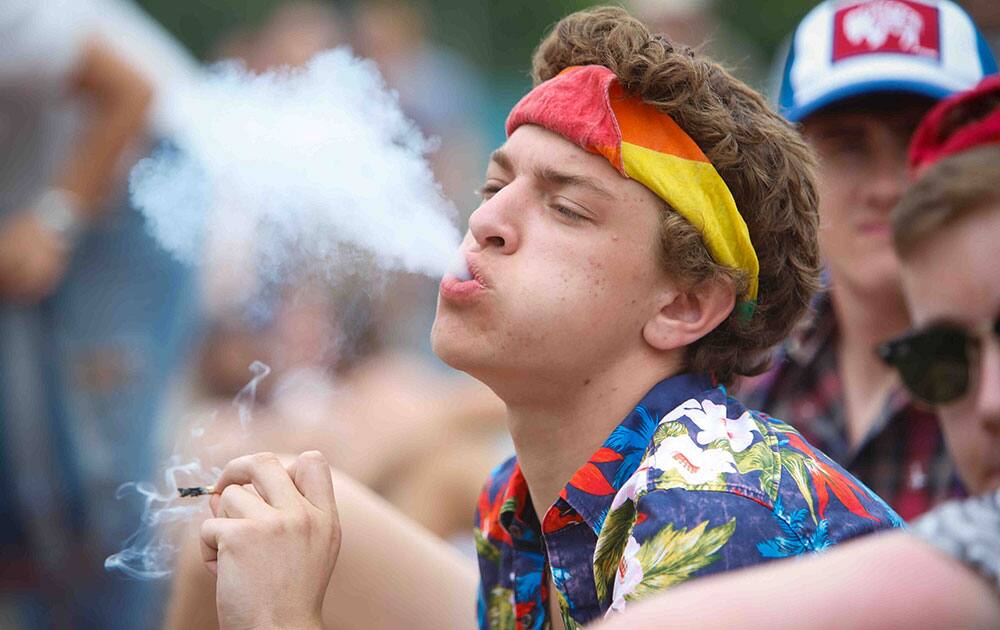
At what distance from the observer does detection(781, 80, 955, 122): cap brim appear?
3.49 meters

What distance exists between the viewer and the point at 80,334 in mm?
4379

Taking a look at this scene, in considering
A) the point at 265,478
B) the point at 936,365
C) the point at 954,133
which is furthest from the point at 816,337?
the point at 265,478

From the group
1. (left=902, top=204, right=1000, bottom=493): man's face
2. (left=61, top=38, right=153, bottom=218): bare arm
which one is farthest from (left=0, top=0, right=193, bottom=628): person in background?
(left=902, top=204, right=1000, bottom=493): man's face

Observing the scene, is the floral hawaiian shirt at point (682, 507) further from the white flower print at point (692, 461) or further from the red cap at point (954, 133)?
the red cap at point (954, 133)

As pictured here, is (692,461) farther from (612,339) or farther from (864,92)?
(864,92)

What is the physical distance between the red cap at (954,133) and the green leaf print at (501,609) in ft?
4.67

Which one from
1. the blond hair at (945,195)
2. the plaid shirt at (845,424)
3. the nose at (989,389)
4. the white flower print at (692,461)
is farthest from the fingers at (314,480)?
the plaid shirt at (845,424)

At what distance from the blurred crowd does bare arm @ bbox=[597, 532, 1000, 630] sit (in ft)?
7.24

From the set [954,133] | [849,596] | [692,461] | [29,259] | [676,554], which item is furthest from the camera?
[29,259]

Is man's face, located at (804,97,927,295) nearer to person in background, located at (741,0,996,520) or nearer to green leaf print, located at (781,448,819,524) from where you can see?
person in background, located at (741,0,996,520)

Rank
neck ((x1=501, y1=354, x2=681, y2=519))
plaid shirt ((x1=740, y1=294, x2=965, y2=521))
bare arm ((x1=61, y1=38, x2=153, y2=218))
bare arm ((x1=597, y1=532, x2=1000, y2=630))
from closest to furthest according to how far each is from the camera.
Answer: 1. bare arm ((x1=597, y1=532, x2=1000, y2=630))
2. neck ((x1=501, y1=354, x2=681, y2=519))
3. plaid shirt ((x1=740, y1=294, x2=965, y2=521))
4. bare arm ((x1=61, y1=38, x2=153, y2=218))

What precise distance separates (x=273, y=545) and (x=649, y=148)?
3.46 feet

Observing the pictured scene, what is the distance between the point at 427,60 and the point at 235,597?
5.95m

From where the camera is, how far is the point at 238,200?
11.4 feet
